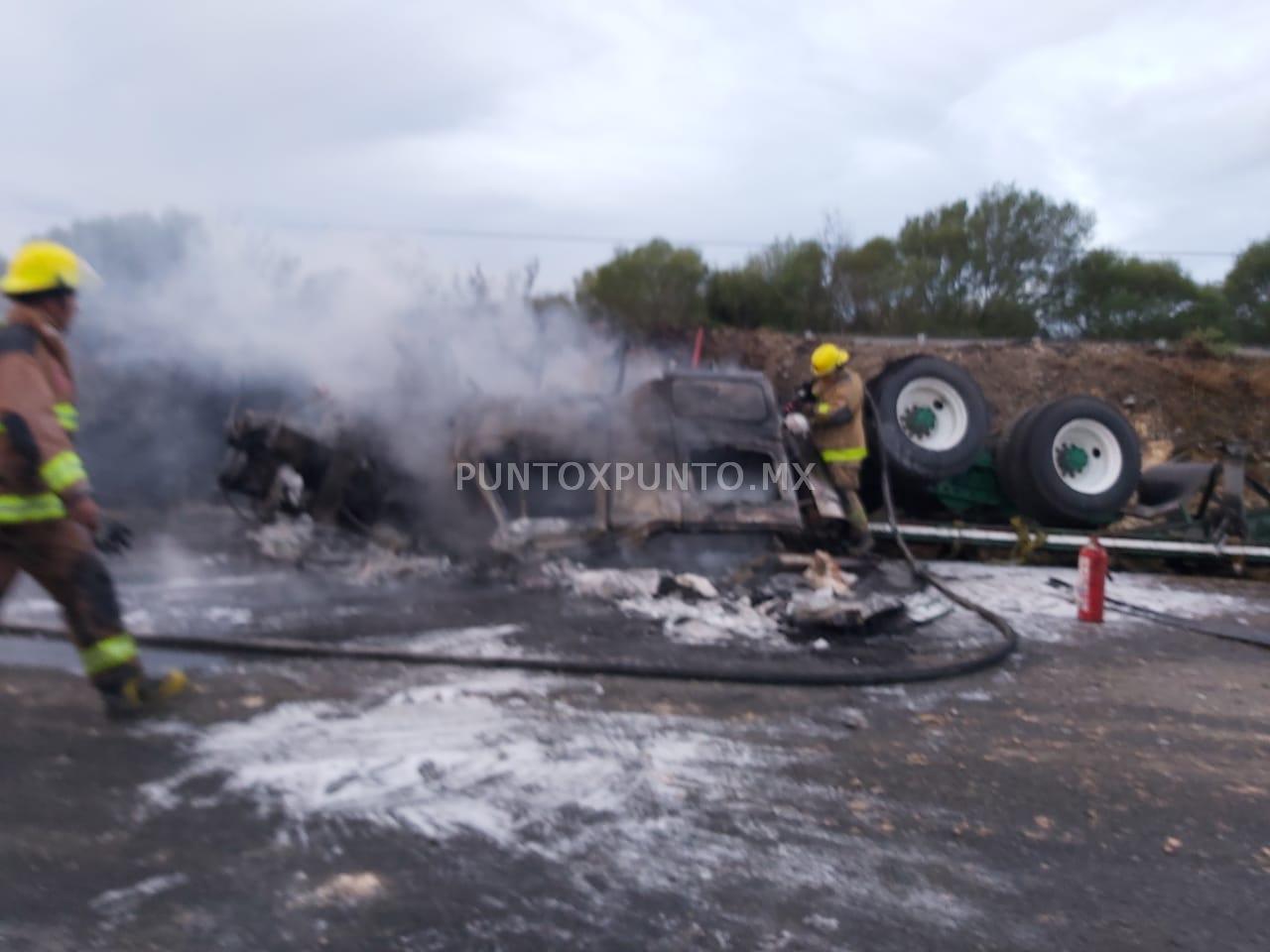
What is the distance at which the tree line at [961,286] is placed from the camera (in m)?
24.4

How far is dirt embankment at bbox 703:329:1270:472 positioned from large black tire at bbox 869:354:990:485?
8.03 metres

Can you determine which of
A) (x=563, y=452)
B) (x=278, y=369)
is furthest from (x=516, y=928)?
(x=278, y=369)

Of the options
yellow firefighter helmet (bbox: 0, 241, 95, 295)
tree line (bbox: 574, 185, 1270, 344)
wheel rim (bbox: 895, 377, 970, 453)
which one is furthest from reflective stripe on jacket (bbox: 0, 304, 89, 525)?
tree line (bbox: 574, 185, 1270, 344)

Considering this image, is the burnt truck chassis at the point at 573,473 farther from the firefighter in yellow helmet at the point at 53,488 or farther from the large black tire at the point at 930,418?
the firefighter in yellow helmet at the point at 53,488

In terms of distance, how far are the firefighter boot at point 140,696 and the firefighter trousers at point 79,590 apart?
32 millimetres

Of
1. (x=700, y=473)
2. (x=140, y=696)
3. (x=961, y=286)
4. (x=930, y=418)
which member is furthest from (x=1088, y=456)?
(x=961, y=286)

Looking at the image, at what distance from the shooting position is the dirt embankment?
1686cm

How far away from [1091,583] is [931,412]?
291 centimetres

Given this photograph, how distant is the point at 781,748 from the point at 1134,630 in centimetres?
337

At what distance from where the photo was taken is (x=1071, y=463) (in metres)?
8.65

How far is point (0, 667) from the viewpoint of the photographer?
175 inches

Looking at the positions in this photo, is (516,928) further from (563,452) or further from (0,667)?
(563,452)

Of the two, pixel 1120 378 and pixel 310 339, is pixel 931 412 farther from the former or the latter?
pixel 1120 378

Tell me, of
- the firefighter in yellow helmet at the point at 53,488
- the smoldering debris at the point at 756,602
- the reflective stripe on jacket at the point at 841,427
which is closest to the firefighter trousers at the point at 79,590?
the firefighter in yellow helmet at the point at 53,488
